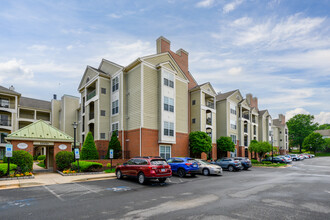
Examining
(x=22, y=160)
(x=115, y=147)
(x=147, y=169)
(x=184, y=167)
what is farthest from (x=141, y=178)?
(x=115, y=147)

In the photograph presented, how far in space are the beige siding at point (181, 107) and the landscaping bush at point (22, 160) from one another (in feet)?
57.1

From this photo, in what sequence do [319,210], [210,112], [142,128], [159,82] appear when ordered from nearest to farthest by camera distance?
[319,210] → [142,128] → [159,82] → [210,112]

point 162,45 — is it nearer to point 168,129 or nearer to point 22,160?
point 168,129

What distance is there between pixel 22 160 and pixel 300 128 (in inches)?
4044

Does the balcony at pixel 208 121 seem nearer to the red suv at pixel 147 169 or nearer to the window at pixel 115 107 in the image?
the window at pixel 115 107

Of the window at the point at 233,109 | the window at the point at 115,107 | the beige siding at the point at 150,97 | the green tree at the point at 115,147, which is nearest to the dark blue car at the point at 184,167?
the beige siding at the point at 150,97

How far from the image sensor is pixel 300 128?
92.9 metres

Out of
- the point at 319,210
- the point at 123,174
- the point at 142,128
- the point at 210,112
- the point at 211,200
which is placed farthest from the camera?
the point at 210,112

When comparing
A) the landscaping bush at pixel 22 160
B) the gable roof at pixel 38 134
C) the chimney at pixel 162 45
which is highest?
the chimney at pixel 162 45

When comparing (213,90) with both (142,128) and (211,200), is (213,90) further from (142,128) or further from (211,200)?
(211,200)

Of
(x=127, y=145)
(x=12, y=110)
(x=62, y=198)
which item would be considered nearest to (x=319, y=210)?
(x=62, y=198)

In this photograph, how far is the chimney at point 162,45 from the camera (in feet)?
99.6

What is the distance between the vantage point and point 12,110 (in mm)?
34906

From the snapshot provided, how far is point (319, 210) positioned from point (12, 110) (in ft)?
133
